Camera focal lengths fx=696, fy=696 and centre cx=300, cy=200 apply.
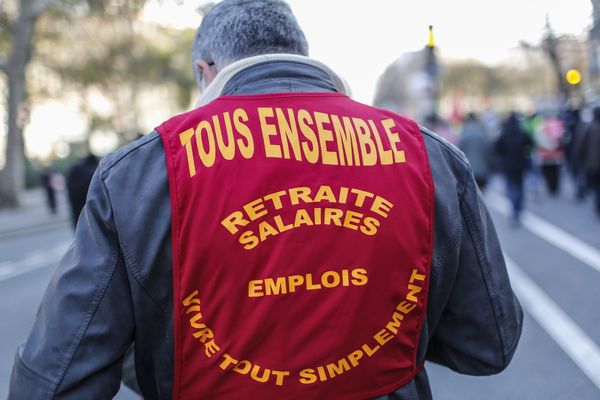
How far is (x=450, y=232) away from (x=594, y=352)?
12.1 ft

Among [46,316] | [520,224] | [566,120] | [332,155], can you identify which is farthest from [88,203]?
[566,120]

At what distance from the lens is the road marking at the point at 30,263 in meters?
9.88

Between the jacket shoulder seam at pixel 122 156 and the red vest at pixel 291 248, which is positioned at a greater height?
the jacket shoulder seam at pixel 122 156

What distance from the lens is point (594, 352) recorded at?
15.1 feet

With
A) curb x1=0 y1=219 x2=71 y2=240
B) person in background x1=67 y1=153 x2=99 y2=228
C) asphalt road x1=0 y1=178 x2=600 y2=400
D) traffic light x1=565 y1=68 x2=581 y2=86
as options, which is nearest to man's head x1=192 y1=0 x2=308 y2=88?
asphalt road x1=0 y1=178 x2=600 y2=400

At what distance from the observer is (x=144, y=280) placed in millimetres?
1303

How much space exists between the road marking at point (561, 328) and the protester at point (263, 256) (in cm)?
313

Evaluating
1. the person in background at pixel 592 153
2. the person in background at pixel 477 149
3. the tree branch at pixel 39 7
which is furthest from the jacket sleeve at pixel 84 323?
the tree branch at pixel 39 7

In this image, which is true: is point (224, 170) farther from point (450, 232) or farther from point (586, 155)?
point (586, 155)

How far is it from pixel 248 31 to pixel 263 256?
1.67 ft

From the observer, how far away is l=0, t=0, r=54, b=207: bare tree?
2058cm

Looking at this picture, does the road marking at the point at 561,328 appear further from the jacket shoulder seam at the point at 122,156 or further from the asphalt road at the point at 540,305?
the jacket shoulder seam at the point at 122,156

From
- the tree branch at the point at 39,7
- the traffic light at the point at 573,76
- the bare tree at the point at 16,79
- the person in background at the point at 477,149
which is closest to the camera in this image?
the person in background at the point at 477,149

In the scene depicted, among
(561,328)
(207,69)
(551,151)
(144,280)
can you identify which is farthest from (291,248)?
(551,151)
